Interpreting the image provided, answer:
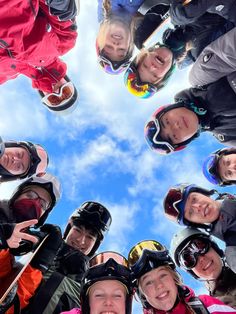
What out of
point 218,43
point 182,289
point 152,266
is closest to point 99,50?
point 218,43

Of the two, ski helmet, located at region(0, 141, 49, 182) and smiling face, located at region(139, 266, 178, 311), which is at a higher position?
ski helmet, located at region(0, 141, 49, 182)

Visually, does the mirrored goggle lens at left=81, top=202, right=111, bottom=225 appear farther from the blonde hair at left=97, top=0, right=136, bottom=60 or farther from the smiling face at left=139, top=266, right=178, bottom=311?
the blonde hair at left=97, top=0, right=136, bottom=60

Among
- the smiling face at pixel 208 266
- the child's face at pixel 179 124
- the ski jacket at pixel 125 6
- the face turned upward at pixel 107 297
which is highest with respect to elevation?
the ski jacket at pixel 125 6

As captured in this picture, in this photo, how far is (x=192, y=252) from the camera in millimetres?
7176

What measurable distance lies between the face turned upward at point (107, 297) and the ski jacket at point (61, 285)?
2.55 ft

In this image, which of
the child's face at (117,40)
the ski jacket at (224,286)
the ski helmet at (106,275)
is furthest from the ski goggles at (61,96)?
the ski jacket at (224,286)

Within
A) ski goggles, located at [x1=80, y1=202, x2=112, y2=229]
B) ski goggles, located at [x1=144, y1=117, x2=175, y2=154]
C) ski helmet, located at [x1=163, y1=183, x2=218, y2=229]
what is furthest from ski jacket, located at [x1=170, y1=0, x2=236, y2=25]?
ski goggles, located at [x1=80, y1=202, x2=112, y2=229]

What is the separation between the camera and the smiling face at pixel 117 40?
21.8ft

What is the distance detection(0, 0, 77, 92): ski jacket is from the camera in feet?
19.4

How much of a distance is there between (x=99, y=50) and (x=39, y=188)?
3020mm

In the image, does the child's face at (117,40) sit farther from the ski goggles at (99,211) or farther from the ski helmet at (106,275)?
the ski helmet at (106,275)

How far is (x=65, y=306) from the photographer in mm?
5898

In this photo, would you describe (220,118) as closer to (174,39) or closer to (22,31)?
(174,39)

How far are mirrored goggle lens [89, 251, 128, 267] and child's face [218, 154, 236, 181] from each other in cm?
Answer: 280
